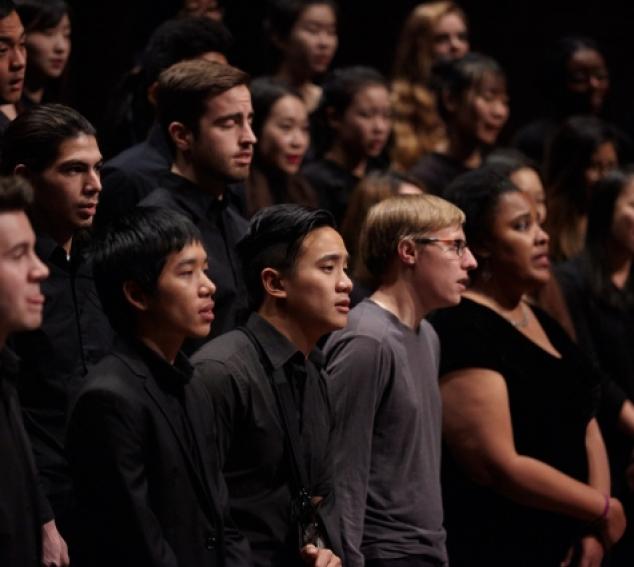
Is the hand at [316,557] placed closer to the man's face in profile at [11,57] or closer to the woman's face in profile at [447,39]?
the man's face in profile at [11,57]

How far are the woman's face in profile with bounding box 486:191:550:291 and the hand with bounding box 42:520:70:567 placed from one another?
1679 millimetres

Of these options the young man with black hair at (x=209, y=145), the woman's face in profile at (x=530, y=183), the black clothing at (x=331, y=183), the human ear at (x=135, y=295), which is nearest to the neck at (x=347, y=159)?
the black clothing at (x=331, y=183)

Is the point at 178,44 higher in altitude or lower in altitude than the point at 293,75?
higher

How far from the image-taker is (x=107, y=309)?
3158 mm

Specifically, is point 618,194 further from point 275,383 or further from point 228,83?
point 275,383

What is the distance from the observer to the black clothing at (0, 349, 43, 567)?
271 cm

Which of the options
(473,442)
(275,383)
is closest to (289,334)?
(275,383)

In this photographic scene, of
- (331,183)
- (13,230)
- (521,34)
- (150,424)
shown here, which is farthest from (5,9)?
(521,34)

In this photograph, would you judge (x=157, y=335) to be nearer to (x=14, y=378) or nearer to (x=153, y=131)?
(x=14, y=378)

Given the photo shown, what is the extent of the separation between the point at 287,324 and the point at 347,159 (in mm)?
2141

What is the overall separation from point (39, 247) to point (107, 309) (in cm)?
28

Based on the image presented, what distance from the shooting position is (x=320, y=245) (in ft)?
11.3

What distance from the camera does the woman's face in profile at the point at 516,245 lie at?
13.6ft

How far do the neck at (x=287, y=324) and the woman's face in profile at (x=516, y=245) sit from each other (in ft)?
2.98
